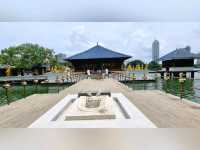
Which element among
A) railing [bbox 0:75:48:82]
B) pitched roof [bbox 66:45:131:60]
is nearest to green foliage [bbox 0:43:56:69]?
railing [bbox 0:75:48:82]

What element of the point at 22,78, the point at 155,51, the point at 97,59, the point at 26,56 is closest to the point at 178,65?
the point at 97,59

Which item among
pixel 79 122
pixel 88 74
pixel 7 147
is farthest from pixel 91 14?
pixel 88 74

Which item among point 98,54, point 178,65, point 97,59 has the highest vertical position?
point 98,54

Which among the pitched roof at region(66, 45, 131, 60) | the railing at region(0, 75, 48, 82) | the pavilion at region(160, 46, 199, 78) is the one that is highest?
the pitched roof at region(66, 45, 131, 60)

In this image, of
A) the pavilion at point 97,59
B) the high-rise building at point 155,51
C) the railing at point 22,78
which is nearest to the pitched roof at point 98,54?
the pavilion at point 97,59

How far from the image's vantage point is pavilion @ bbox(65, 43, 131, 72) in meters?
11.1

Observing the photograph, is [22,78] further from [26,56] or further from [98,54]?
[98,54]

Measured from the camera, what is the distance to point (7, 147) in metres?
2.15

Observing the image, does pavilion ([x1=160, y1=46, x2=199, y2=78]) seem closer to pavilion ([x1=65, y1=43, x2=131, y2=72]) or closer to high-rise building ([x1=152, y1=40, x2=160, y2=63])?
pavilion ([x1=65, y1=43, x2=131, y2=72])

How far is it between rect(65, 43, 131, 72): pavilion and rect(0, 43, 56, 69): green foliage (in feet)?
8.78

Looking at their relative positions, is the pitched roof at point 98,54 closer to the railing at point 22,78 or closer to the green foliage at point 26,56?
the railing at point 22,78

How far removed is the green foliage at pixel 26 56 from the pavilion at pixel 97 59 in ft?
8.78

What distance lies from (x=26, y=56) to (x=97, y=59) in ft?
12.8

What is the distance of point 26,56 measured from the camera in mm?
8180
